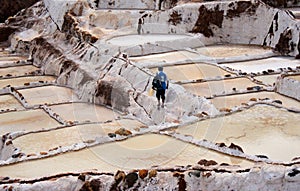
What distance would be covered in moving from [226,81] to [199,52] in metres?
3.83

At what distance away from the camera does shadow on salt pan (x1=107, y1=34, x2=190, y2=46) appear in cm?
1703

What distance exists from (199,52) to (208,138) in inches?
342

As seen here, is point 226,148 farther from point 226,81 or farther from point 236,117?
point 226,81

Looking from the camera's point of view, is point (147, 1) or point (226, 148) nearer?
point (226, 148)

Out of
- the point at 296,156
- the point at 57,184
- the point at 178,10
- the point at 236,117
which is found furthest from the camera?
the point at 178,10

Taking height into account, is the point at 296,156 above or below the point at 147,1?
below

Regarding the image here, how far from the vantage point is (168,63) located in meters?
14.7

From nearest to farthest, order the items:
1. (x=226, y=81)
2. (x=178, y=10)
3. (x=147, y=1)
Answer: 1. (x=226, y=81)
2. (x=178, y=10)
3. (x=147, y=1)

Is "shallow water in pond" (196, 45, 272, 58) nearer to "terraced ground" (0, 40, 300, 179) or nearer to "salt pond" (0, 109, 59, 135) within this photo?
"terraced ground" (0, 40, 300, 179)

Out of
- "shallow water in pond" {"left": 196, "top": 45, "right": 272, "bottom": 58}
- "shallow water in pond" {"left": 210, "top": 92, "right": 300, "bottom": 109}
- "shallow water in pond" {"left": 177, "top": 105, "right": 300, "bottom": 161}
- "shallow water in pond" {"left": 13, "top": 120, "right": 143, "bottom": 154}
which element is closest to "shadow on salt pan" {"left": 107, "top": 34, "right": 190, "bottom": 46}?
"shallow water in pond" {"left": 196, "top": 45, "right": 272, "bottom": 58}

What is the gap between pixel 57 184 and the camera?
22.7 feet

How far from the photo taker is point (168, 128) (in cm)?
888

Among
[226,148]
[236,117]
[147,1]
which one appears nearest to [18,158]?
[226,148]

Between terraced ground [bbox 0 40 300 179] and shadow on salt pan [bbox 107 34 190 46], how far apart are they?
3.96 feet
